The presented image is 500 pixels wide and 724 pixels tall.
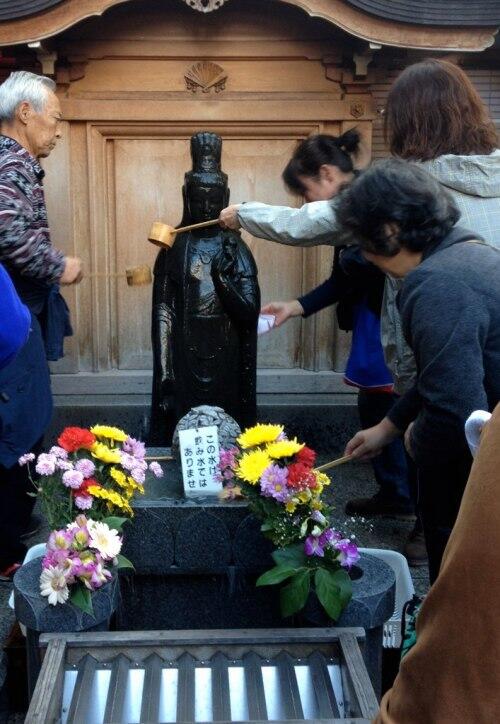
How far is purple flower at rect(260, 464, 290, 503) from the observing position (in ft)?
9.70

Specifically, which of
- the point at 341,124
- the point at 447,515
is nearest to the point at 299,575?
the point at 447,515

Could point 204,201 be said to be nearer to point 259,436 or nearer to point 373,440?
point 259,436

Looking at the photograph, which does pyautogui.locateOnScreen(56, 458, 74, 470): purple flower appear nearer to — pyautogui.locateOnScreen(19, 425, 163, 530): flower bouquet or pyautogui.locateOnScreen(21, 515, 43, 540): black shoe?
pyautogui.locateOnScreen(19, 425, 163, 530): flower bouquet

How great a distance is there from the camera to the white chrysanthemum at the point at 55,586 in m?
2.79

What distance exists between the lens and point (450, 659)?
3.68 feet

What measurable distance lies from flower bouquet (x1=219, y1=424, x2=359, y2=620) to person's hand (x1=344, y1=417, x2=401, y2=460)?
0.57ft

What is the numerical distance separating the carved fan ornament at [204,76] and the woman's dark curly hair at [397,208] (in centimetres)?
393

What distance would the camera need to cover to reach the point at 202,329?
4504 mm

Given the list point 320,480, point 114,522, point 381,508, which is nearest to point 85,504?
point 114,522

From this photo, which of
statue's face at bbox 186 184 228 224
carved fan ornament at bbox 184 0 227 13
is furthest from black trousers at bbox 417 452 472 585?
carved fan ornament at bbox 184 0 227 13

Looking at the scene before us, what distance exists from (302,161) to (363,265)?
61 cm

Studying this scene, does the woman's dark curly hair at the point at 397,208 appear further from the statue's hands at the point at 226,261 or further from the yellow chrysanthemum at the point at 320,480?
the statue's hands at the point at 226,261

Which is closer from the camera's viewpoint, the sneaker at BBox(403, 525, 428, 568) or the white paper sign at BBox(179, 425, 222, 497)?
the white paper sign at BBox(179, 425, 222, 497)

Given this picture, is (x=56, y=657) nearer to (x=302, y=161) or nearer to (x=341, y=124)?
(x=302, y=161)
